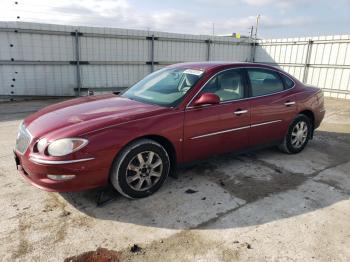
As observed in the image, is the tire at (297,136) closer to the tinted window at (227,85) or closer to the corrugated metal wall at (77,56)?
the tinted window at (227,85)

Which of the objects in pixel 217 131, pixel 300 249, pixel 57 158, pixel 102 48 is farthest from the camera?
pixel 102 48

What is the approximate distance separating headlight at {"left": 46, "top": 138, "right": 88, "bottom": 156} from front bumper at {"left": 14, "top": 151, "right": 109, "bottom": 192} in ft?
0.32

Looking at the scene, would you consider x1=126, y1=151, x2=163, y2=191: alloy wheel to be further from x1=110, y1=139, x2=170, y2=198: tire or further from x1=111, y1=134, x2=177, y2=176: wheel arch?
x1=111, y1=134, x2=177, y2=176: wheel arch

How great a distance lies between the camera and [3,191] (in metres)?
3.58

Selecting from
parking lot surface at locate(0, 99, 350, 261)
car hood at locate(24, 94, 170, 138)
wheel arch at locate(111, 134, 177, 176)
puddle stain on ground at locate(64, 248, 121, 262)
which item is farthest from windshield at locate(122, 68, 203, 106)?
puddle stain on ground at locate(64, 248, 121, 262)

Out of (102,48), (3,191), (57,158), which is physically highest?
(102,48)

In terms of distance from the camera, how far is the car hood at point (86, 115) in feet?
10.1

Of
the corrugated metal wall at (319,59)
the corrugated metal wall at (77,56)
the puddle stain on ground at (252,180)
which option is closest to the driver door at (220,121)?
the puddle stain on ground at (252,180)

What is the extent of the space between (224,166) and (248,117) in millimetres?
827

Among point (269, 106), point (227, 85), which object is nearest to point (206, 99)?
point (227, 85)

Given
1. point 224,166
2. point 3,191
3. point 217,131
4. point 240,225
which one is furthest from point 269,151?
point 3,191

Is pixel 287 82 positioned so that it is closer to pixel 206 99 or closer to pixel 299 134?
pixel 299 134

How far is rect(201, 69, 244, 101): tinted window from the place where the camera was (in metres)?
3.90

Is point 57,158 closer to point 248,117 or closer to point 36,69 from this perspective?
point 248,117
